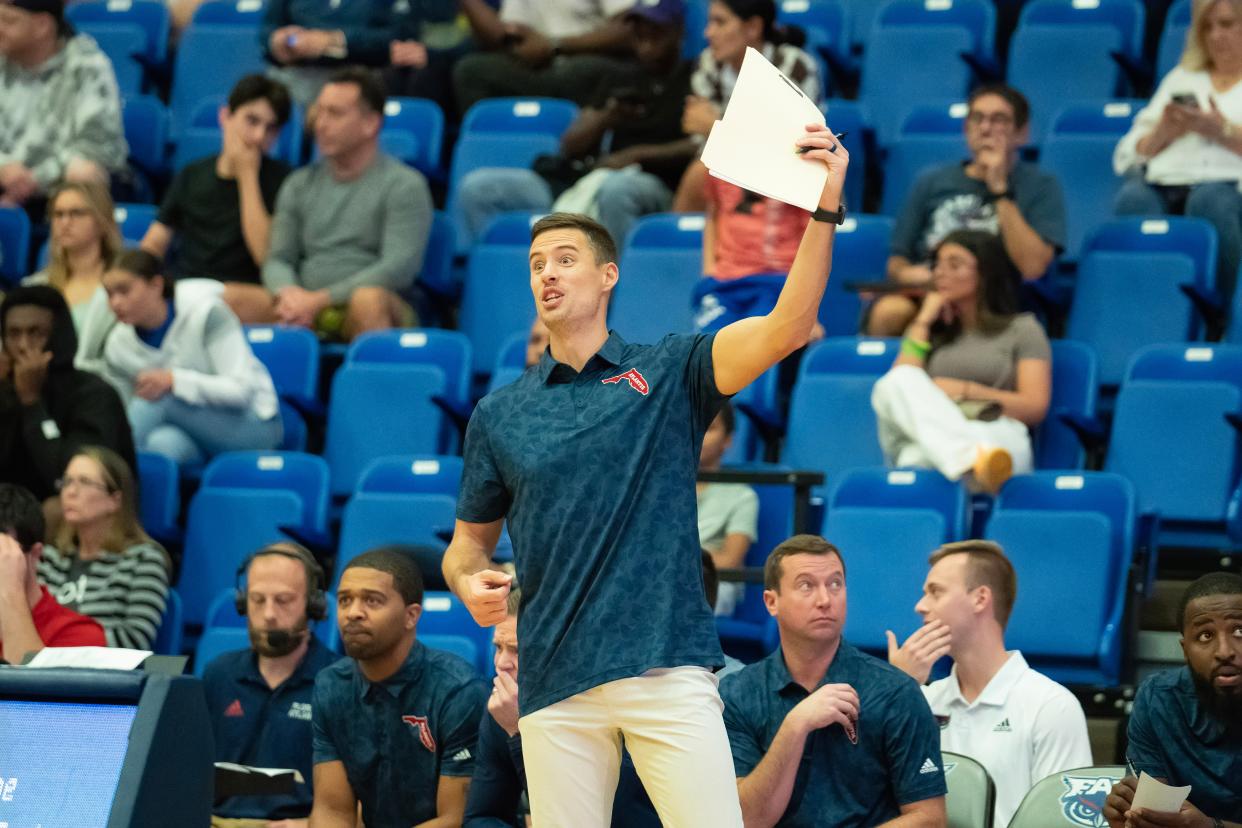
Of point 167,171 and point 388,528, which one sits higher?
point 167,171

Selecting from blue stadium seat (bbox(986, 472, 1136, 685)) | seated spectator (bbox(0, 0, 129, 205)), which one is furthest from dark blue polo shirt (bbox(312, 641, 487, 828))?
seated spectator (bbox(0, 0, 129, 205))

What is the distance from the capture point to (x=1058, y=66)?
781 cm

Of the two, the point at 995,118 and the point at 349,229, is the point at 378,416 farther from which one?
the point at 995,118

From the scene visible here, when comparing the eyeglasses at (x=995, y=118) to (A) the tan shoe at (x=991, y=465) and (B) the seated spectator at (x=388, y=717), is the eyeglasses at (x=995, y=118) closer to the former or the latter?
(A) the tan shoe at (x=991, y=465)

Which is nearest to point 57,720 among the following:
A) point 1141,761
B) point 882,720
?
point 882,720

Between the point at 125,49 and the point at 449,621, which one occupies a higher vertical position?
the point at 125,49

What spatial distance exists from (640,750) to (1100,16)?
17.7 ft

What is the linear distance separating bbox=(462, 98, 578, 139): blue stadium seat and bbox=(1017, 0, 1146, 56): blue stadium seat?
1.93m

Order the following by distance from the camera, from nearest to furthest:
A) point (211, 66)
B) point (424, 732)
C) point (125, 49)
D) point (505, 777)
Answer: point (505, 777) < point (424, 732) < point (211, 66) < point (125, 49)

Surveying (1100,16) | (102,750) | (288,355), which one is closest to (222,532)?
(288,355)

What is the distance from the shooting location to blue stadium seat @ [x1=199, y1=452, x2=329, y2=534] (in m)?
6.48

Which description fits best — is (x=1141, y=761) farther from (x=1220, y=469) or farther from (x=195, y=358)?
(x=195, y=358)

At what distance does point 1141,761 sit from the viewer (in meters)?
4.15

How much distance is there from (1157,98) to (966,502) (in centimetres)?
192
